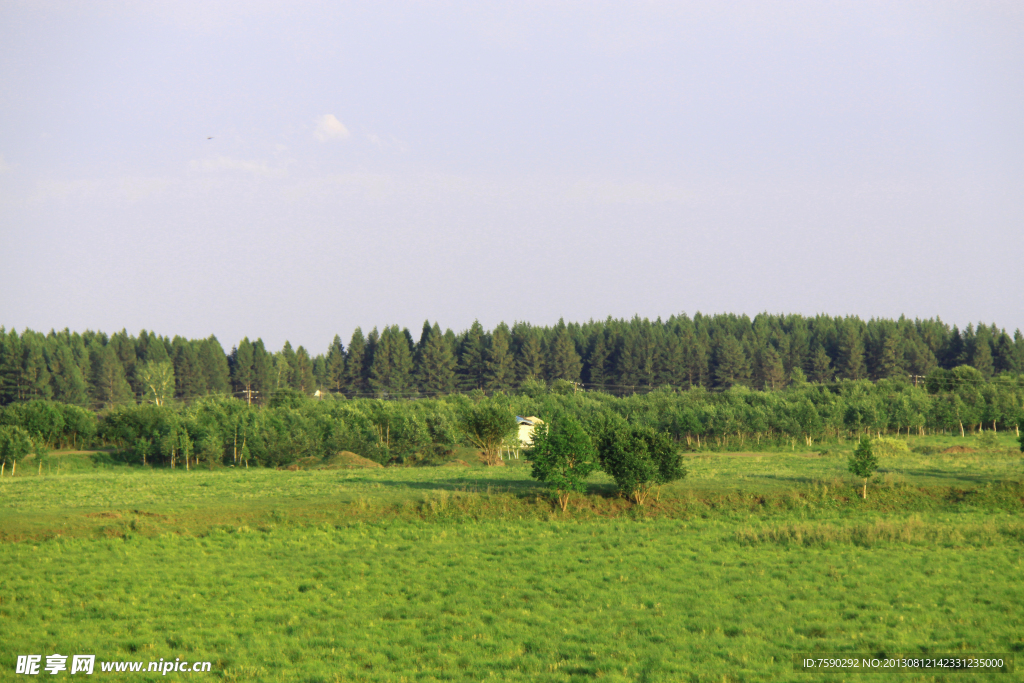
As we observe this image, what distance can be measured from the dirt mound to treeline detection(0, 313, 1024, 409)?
6664 centimetres

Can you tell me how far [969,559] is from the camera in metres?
27.2

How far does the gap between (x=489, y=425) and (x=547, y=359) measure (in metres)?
95.8

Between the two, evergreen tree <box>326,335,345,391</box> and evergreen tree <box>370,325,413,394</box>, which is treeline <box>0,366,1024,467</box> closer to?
evergreen tree <box>370,325,413,394</box>

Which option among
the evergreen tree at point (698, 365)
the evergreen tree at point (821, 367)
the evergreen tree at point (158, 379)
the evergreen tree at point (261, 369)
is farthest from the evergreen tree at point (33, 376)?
the evergreen tree at point (821, 367)

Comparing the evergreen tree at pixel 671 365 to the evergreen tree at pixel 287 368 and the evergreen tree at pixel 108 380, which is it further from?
the evergreen tree at pixel 108 380

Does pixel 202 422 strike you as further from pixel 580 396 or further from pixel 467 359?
pixel 467 359

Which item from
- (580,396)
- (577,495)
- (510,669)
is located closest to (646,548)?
(577,495)

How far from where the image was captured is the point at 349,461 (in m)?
65.4

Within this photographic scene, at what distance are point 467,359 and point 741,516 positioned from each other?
4480 inches

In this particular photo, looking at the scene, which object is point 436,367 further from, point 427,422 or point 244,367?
point 427,422

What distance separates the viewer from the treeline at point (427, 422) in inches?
2756

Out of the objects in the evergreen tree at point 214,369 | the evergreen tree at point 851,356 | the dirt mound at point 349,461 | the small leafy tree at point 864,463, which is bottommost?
the dirt mound at point 349,461

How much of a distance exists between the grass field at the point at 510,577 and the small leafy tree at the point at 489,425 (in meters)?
11.6

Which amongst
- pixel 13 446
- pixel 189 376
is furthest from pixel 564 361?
pixel 13 446
